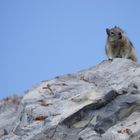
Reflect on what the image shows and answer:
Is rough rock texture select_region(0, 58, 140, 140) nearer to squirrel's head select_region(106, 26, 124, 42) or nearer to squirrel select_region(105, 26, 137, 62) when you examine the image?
squirrel select_region(105, 26, 137, 62)

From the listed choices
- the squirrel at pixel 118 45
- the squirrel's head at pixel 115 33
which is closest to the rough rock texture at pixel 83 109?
the squirrel at pixel 118 45

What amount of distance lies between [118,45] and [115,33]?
1015 mm

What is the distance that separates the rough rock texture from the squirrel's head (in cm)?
573

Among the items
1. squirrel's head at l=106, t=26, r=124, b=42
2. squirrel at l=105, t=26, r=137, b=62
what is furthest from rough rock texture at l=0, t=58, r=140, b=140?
squirrel's head at l=106, t=26, r=124, b=42

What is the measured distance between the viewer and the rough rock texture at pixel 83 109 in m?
17.7

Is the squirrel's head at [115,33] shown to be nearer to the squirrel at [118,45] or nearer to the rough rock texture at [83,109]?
the squirrel at [118,45]

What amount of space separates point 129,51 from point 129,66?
5.45m

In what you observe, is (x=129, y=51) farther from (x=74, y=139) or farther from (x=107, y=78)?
(x=74, y=139)

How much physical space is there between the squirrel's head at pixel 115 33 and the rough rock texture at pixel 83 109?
18.8 ft

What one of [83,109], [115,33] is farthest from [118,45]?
[83,109]

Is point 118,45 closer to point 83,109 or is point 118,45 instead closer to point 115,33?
point 115,33

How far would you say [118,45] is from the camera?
27.8 metres

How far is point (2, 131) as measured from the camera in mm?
20500

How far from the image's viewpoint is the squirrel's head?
92.2ft
